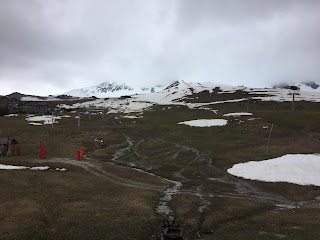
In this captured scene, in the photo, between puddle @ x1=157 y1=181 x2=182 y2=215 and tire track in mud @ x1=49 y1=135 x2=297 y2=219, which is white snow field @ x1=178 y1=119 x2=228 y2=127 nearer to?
tire track in mud @ x1=49 y1=135 x2=297 y2=219

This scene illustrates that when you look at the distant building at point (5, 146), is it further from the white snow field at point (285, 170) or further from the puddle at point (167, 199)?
the white snow field at point (285, 170)

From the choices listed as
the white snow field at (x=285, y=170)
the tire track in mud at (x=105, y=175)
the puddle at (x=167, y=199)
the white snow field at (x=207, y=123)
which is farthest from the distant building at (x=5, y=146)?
the white snow field at (x=207, y=123)

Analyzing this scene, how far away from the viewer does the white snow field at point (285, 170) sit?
57438 mm

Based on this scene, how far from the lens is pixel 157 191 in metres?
49.8

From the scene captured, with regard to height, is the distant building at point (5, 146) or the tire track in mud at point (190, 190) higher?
the distant building at point (5, 146)

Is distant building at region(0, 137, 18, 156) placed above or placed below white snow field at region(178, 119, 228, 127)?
below

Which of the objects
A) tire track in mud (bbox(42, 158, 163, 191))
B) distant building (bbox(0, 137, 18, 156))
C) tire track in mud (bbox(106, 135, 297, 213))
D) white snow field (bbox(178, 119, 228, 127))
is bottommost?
tire track in mud (bbox(106, 135, 297, 213))

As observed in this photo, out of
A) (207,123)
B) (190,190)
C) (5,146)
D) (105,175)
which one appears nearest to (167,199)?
(190,190)

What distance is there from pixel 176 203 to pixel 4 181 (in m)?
23.0

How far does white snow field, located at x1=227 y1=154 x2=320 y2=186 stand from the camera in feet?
188

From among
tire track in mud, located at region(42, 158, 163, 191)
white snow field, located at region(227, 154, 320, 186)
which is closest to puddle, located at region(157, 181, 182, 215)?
tire track in mud, located at region(42, 158, 163, 191)

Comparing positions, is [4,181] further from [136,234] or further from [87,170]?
[136,234]

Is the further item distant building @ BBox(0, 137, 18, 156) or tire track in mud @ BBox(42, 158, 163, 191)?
distant building @ BBox(0, 137, 18, 156)

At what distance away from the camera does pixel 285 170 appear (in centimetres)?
6103
